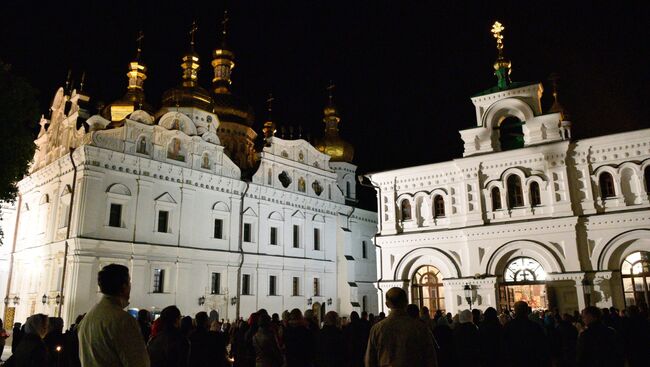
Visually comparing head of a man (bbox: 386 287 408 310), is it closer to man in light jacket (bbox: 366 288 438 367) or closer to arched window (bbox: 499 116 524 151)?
man in light jacket (bbox: 366 288 438 367)

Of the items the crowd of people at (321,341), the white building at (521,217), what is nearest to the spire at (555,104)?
the white building at (521,217)

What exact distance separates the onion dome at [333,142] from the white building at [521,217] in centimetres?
2019

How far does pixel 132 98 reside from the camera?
35.8 meters

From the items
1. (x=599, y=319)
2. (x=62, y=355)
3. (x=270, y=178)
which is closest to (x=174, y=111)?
(x=270, y=178)

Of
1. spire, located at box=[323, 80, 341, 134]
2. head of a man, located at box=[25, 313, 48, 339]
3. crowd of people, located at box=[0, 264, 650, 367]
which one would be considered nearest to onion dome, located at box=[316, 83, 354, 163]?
spire, located at box=[323, 80, 341, 134]

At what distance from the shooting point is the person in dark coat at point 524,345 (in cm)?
730

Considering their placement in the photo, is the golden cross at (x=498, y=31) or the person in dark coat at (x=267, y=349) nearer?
the person in dark coat at (x=267, y=349)

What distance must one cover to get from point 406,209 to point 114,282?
898 inches

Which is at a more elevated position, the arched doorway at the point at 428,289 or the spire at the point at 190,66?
the spire at the point at 190,66

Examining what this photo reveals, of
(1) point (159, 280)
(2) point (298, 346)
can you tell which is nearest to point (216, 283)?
(1) point (159, 280)

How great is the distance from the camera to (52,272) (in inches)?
1077

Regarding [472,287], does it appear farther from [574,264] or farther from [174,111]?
[174,111]

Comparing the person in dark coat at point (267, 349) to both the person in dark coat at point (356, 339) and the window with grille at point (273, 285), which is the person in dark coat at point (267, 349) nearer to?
the person in dark coat at point (356, 339)

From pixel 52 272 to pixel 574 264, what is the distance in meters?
26.0
